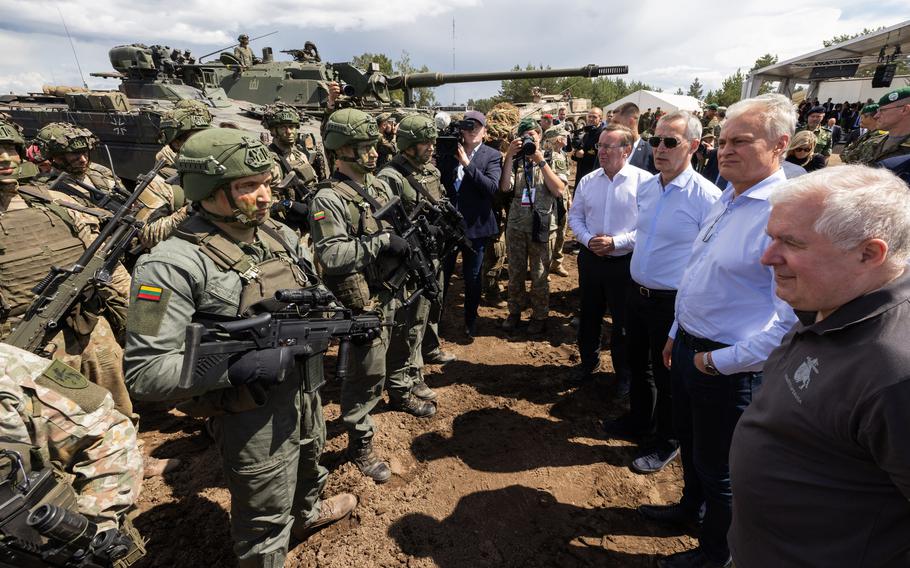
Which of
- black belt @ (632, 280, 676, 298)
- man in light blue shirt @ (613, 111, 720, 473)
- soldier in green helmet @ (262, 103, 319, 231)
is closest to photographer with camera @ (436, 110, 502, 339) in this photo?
soldier in green helmet @ (262, 103, 319, 231)

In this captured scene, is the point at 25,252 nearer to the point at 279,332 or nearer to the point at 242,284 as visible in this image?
the point at 242,284

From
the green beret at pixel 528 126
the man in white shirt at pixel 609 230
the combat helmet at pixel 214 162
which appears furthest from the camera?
the green beret at pixel 528 126

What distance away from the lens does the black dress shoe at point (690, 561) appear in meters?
2.62

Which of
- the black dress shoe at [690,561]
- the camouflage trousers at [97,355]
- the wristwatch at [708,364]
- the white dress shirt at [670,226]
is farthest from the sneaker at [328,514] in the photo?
the white dress shirt at [670,226]

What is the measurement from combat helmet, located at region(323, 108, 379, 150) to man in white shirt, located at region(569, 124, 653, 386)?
6.56 feet

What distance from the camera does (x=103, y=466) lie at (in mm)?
1831

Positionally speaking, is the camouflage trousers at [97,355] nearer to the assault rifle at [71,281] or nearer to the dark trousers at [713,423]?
the assault rifle at [71,281]

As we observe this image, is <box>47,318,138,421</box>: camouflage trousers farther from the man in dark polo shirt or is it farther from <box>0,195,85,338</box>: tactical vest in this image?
the man in dark polo shirt

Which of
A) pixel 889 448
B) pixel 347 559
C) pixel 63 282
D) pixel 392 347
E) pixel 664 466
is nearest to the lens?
pixel 889 448

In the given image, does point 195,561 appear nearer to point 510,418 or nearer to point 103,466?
point 103,466

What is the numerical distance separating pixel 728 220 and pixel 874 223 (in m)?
1.12

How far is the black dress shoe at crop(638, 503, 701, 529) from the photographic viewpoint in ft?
9.91

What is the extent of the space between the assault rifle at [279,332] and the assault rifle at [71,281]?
6.02 ft

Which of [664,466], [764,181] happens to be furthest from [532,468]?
[764,181]
